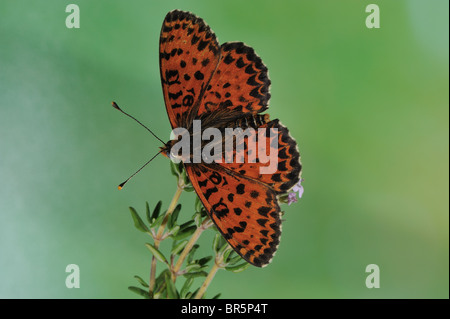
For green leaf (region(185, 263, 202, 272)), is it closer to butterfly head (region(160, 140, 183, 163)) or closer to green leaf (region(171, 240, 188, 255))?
green leaf (region(171, 240, 188, 255))

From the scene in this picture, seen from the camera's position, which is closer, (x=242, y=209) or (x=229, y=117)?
(x=242, y=209)

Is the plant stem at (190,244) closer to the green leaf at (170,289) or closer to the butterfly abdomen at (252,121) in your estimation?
the green leaf at (170,289)

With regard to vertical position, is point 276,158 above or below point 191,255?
above

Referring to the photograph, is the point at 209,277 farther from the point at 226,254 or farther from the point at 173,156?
the point at 173,156

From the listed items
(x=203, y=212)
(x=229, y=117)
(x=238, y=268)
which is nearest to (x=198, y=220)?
(x=203, y=212)

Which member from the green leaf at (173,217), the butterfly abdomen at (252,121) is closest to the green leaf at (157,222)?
the green leaf at (173,217)

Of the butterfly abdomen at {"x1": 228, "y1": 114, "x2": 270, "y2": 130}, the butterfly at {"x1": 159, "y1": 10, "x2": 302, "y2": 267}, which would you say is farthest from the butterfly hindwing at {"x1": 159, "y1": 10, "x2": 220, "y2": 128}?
the butterfly abdomen at {"x1": 228, "y1": 114, "x2": 270, "y2": 130}

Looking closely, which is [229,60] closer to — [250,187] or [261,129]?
[261,129]
